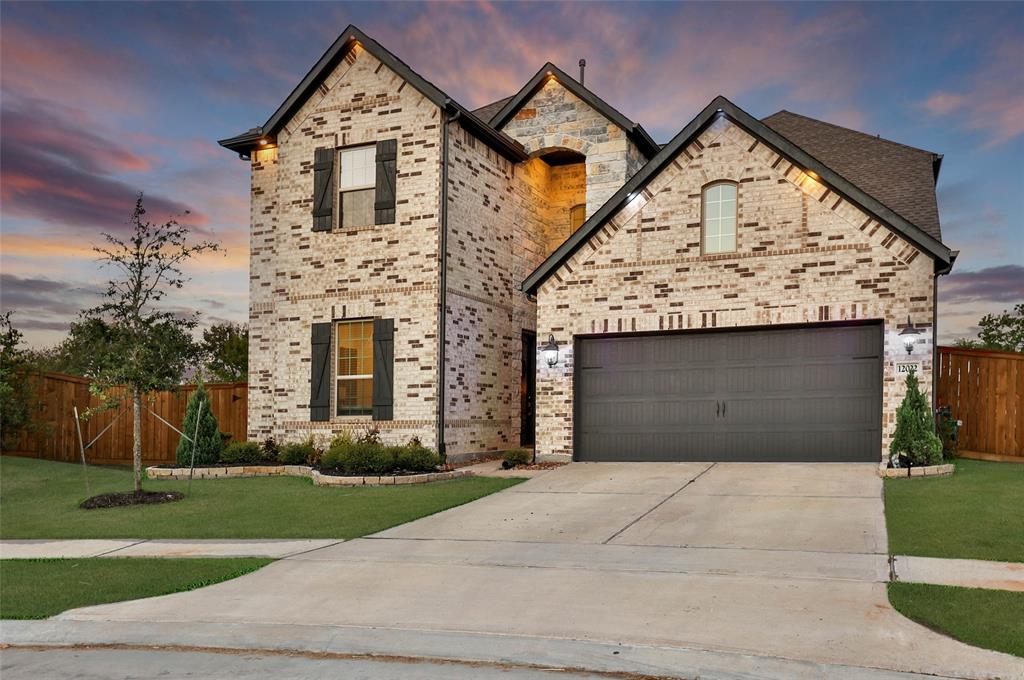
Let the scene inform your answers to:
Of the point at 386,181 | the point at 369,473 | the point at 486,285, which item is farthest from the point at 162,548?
the point at 486,285

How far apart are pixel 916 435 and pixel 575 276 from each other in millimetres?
6768

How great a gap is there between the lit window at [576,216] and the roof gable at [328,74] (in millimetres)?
2615

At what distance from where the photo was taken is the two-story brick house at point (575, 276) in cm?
1503

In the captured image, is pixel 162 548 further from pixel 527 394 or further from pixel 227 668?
pixel 527 394

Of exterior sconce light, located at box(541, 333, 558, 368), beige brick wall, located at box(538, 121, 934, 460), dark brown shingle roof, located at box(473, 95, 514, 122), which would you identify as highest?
dark brown shingle roof, located at box(473, 95, 514, 122)

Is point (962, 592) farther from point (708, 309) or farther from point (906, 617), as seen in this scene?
point (708, 309)

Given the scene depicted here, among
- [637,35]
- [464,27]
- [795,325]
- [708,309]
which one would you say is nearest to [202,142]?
[464,27]

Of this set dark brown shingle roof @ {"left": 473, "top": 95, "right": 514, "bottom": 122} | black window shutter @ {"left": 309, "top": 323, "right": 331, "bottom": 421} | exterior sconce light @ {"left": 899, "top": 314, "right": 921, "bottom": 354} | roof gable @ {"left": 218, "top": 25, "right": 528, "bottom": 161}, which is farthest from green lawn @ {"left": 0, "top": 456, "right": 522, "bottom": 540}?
dark brown shingle roof @ {"left": 473, "top": 95, "right": 514, "bottom": 122}

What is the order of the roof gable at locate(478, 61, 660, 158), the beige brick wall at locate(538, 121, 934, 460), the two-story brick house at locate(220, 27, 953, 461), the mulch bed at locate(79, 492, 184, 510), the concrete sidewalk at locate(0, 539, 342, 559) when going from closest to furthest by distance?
the concrete sidewalk at locate(0, 539, 342, 559)
the mulch bed at locate(79, 492, 184, 510)
the beige brick wall at locate(538, 121, 934, 460)
the two-story brick house at locate(220, 27, 953, 461)
the roof gable at locate(478, 61, 660, 158)

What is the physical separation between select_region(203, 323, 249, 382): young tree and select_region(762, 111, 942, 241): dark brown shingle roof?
22.0 metres

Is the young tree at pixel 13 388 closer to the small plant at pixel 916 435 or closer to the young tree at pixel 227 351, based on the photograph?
the young tree at pixel 227 351

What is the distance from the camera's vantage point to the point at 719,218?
16.0 metres

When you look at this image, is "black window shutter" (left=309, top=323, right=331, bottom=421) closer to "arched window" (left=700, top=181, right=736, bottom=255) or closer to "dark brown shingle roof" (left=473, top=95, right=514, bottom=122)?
"dark brown shingle roof" (left=473, top=95, right=514, bottom=122)

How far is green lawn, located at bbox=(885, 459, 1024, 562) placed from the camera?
845cm
